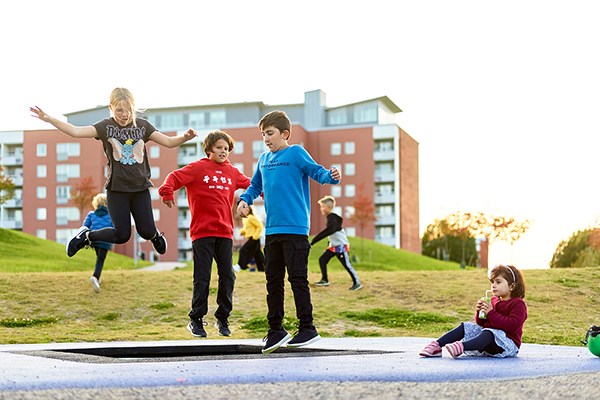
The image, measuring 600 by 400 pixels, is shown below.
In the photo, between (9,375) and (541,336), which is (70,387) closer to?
(9,375)

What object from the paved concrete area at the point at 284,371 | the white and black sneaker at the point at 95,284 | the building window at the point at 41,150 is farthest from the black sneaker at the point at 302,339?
the building window at the point at 41,150

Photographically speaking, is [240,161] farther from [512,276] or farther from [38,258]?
[512,276]

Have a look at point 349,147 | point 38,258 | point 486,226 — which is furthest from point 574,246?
point 38,258

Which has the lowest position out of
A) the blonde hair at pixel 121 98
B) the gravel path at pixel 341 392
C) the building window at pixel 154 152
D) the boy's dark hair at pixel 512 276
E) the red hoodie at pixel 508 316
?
the gravel path at pixel 341 392

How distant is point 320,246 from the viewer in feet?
139

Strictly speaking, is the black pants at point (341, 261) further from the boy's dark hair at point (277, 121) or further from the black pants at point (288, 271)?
the boy's dark hair at point (277, 121)

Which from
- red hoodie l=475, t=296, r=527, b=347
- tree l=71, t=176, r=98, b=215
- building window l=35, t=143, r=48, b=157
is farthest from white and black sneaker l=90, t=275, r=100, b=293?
building window l=35, t=143, r=48, b=157

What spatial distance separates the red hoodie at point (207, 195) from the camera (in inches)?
306

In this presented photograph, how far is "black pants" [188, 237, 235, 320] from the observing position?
7.85m

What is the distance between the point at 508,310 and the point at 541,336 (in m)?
5.37

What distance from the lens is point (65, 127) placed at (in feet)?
24.9

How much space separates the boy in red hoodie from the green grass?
9.65 ft

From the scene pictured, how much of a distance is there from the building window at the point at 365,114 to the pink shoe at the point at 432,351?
2825 inches

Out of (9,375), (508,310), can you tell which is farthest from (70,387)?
(508,310)
